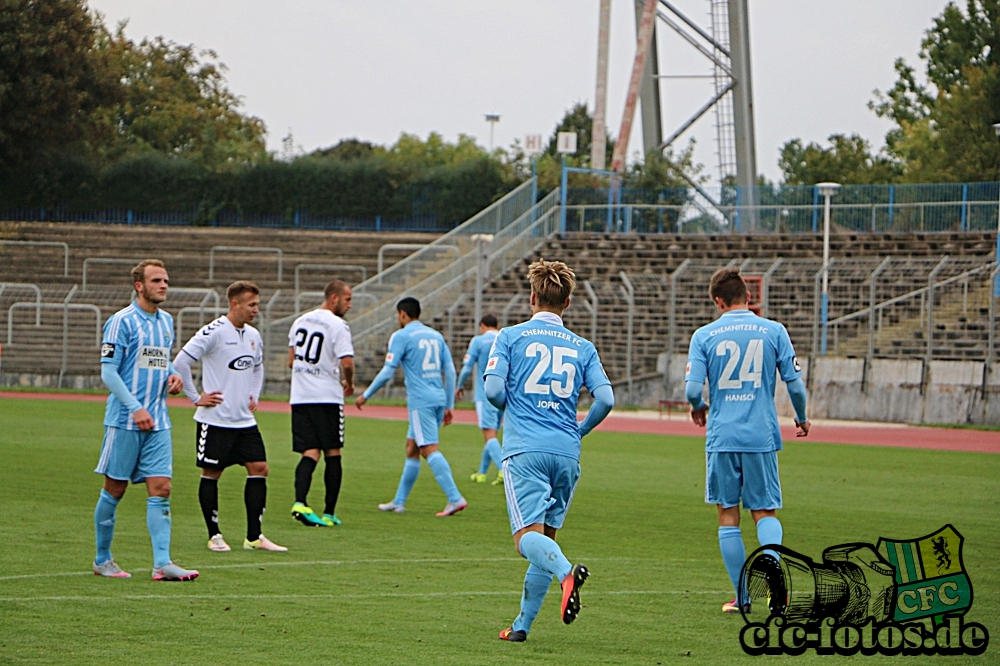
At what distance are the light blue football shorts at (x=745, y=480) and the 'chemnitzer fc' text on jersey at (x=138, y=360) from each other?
139 inches

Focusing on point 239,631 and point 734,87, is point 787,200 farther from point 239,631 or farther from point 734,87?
point 239,631

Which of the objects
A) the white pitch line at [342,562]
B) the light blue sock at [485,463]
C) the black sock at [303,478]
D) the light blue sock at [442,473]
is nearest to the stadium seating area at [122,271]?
the light blue sock at [485,463]

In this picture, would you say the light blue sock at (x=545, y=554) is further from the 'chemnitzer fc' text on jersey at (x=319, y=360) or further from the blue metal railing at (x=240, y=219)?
the blue metal railing at (x=240, y=219)

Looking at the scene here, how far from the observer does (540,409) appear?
6938mm

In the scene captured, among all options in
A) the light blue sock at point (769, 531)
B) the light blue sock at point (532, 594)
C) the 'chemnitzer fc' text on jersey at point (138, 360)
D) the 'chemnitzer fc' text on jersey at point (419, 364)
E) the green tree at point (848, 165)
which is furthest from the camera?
the green tree at point (848, 165)

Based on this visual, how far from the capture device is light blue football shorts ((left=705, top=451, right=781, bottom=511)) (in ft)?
25.6

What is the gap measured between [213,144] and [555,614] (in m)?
47.8

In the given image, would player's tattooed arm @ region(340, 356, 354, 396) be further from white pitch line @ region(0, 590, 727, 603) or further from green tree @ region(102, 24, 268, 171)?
green tree @ region(102, 24, 268, 171)

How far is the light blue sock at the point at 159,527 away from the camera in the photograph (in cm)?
851

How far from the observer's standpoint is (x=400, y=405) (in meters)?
30.1

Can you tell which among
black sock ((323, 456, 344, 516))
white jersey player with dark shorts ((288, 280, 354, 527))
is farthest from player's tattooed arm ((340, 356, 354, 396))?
black sock ((323, 456, 344, 516))

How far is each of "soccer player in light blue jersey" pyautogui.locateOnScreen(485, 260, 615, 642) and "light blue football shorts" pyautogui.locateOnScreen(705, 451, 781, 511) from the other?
1.14 meters

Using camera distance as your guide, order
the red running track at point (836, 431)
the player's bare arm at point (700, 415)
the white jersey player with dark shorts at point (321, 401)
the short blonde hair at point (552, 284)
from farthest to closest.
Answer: the red running track at point (836, 431)
the white jersey player with dark shorts at point (321, 401)
the player's bare arm at point (700, 415)
the short blonde hair at point (552, 284)

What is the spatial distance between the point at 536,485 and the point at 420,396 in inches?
225
